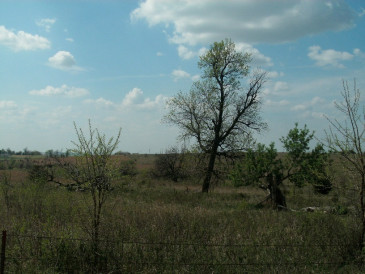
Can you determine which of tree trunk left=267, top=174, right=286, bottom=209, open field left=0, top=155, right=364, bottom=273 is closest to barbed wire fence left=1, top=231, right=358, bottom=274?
open field left=0, top=155, right=364, bottom=273

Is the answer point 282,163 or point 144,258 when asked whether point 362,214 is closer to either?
point 144,258

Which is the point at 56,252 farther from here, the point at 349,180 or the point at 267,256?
the point at 349,180

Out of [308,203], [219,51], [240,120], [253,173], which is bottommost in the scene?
[308,203]

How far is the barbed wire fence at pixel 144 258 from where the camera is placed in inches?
274

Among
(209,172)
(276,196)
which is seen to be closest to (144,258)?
(276,196)

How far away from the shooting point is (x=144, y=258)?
745 cm

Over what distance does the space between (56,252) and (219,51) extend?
22.8 m

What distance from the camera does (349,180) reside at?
845cm

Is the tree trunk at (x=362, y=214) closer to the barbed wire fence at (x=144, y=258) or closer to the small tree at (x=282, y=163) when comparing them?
the barbed wire fence at (x=144, y=258)

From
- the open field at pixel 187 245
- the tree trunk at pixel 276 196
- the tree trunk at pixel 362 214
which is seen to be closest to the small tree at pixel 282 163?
the tree trunk at pixel 276 196

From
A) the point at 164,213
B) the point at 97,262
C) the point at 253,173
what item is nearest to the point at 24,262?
the point at 97,262

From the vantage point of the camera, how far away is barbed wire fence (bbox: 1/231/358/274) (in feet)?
22.8

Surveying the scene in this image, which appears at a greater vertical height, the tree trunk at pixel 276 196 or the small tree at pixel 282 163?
the small tree at pixel 282 163

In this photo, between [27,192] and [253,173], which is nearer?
[27,192]
